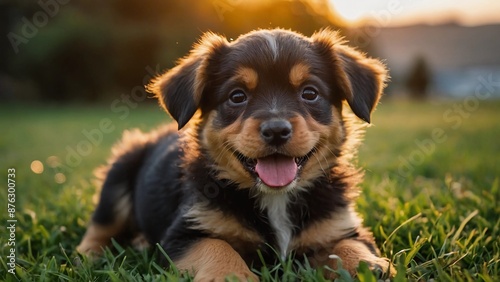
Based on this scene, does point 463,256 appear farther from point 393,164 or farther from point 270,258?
point 393,164

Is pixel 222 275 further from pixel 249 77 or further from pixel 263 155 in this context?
pixel 249 77

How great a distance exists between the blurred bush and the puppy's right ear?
21.5 metres

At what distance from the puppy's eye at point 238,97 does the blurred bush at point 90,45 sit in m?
22.0

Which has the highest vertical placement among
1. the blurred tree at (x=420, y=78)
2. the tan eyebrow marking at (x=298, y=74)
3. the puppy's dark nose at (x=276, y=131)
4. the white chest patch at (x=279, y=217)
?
the tan eyebrow marking at (x=298, y=74)

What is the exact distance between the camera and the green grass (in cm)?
297

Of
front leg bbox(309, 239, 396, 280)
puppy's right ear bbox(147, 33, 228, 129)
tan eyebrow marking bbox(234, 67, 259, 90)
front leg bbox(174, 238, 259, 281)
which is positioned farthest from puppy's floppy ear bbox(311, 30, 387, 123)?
front leg bbox(174, 238, 259, 281)

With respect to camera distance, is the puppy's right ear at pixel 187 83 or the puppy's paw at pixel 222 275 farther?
the puppy's right ear at pixel 187 83

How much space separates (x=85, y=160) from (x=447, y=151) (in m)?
6.30

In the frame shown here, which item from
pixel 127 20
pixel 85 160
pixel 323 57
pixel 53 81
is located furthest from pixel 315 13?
pixel 323 57

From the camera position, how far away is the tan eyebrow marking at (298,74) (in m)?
3.51

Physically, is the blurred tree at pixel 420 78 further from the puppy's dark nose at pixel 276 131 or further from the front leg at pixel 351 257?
the puppy's dark nose at pixel 276 131

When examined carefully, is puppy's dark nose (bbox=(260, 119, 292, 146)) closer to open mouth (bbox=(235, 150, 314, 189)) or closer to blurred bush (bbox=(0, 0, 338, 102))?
open mouth (bbox=(235, 150, 314, 189))

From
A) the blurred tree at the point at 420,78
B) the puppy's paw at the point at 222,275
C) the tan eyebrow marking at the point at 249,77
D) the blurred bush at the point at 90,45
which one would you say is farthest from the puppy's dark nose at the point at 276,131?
the blurred tree at the point at 420,78

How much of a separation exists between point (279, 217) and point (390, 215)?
115 cm
